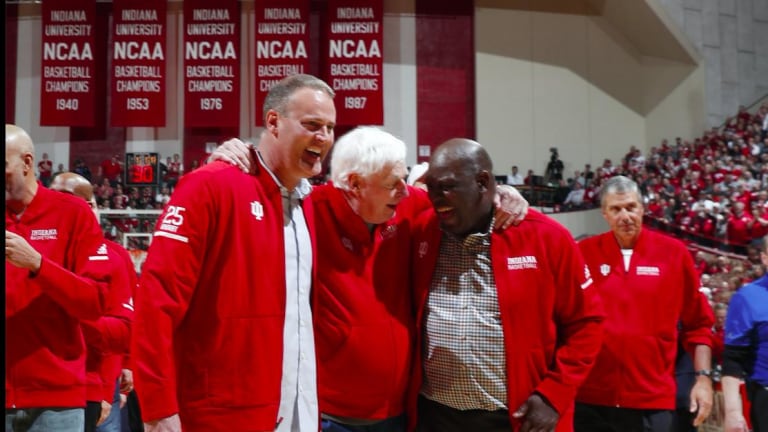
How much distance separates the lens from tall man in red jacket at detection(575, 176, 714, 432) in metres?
4.56

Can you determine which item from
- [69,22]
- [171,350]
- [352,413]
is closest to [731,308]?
[352,413]

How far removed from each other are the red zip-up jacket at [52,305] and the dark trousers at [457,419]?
1.22m

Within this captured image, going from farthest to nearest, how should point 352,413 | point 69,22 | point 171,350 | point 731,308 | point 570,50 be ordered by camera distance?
point 570,50, point 69,22, point 731,308, point 352,413, point 171,350

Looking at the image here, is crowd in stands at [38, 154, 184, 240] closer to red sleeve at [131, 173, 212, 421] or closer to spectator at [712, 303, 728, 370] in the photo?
spectator at [712, 303, 728, 370]

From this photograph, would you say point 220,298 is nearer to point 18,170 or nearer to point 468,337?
point 468,337

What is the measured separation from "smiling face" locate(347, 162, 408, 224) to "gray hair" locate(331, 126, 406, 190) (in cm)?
2

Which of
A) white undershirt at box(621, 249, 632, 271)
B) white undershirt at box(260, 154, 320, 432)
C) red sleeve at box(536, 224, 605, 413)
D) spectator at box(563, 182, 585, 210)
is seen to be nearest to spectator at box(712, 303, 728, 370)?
white undershirt at box(621, 249, 632, 271)

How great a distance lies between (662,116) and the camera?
74.9 feet

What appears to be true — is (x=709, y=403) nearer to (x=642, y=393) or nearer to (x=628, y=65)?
(x=642, y=393)

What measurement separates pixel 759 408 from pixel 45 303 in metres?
3.44

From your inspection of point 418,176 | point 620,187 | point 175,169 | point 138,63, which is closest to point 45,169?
point 175,169

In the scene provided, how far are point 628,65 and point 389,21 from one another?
22.1 ft

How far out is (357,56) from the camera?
65.1 ft

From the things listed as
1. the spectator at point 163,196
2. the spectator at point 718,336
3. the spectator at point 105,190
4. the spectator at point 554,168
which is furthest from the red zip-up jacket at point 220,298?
the spectator at point 554,168
